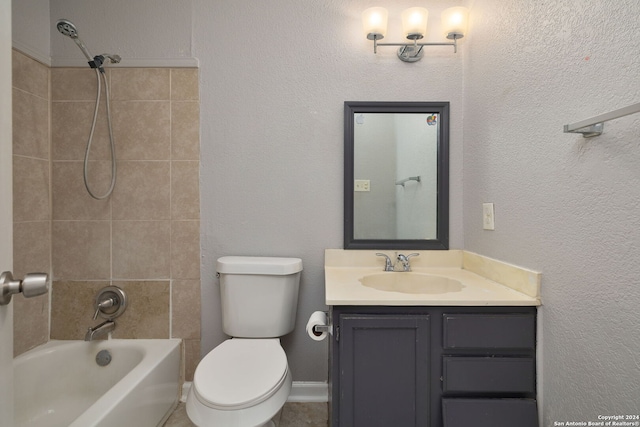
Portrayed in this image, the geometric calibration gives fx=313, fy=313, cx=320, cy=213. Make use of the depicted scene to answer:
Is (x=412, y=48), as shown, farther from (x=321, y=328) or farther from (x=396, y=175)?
(x=321, y=328)

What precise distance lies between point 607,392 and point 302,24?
6.33 feet

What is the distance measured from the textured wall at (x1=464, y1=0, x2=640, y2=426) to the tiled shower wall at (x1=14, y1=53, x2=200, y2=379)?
1.50m

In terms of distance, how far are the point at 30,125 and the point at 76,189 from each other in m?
0.36

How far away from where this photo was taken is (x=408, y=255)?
1.65 metres

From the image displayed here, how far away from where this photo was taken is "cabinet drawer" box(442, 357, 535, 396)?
109 centimetres

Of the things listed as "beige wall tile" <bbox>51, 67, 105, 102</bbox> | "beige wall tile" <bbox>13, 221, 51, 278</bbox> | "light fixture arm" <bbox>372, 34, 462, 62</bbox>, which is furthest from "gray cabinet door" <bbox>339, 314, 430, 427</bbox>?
"beige wall tile" <bbox>51, 67, 105, 102</bbox>

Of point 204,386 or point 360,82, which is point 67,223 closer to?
point 204,386

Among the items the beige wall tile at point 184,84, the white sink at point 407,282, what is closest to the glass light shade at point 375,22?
the beige wall tile at point 184,84

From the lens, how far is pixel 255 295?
155 cm

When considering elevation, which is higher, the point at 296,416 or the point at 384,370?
the point at 384,370

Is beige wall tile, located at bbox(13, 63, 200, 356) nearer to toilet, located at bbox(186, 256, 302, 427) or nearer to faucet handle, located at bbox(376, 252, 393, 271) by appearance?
toilet, located at bbox(186, 256, 302, 427)

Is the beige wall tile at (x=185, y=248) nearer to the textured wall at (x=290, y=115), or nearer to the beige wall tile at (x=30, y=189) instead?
the textured wall at (x=290, y=115)

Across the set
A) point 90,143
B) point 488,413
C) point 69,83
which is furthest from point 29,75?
point 488,413

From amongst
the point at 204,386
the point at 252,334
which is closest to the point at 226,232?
the point at 252,334
